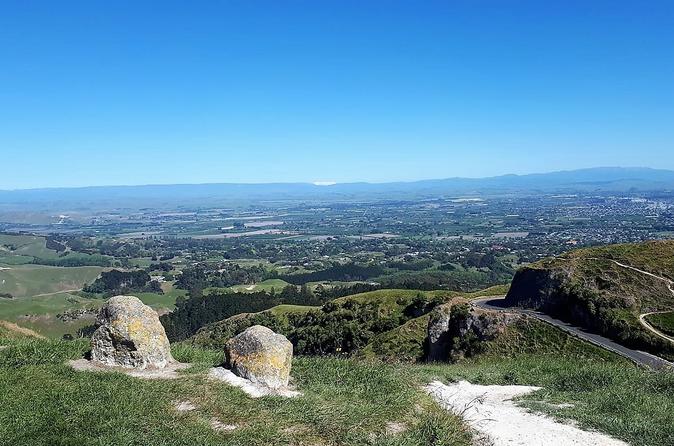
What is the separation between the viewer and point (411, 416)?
38.2 ft

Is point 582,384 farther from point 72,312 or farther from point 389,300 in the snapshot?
point 72,312

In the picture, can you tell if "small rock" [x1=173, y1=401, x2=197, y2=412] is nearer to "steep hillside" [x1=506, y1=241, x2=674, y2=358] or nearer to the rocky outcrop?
the rocky outcrop

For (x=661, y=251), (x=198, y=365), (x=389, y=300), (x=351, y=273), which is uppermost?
(x=198, y=365)

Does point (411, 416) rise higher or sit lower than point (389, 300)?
higher

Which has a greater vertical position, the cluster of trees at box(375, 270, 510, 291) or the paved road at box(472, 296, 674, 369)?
the paved road at box(472, 296, 674, 369)

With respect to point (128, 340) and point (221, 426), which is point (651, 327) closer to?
point (221, 426)

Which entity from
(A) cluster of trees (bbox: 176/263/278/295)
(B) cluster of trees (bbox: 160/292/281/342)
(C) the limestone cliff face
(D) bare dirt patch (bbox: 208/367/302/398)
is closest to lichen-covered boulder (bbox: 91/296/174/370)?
(D) bare dirt patch (bbox: 208/367/302/398)

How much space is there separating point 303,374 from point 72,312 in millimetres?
97407

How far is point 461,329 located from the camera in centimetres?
4794

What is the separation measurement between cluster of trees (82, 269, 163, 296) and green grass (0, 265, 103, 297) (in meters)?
5.64

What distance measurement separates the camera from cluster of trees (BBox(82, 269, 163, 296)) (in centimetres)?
13400

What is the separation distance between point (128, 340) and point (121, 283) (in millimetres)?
139761

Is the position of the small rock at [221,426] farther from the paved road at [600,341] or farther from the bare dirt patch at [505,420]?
the paved road at [600,341]

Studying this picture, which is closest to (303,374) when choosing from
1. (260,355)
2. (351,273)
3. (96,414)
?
(260,355)
